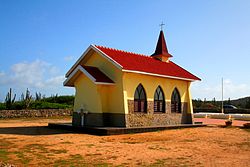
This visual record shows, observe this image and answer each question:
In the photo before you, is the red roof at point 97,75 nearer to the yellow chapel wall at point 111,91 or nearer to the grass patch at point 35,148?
the yellow chapel wall at point 111,91

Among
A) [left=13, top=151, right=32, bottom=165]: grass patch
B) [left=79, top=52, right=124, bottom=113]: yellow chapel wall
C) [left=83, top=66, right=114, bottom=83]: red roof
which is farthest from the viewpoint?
[left=79, top=52, right=124, bottom=113]: yellow chapel wall

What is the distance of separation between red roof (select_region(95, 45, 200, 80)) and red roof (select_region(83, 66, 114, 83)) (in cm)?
124

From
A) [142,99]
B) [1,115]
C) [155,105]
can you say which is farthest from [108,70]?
[1,115]

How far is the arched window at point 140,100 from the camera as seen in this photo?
19309mm

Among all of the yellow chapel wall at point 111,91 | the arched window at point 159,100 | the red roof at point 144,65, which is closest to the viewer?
the yellow chapel wall at point 111,91

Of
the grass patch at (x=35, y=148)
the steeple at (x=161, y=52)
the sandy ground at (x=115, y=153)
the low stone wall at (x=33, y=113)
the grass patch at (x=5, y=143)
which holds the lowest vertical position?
the sandy ground at (x=115, y=153)

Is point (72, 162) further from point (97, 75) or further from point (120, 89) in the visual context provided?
point (97, 75)

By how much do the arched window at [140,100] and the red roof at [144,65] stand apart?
1324 mm

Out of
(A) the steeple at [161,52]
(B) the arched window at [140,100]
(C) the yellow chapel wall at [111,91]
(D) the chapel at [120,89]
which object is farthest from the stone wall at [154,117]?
(A) the steeple at [161,52]

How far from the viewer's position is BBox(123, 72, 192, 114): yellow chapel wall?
18562 mm

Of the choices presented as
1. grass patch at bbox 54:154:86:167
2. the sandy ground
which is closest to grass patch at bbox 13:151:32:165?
the sandy ground

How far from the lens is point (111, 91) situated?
1902 centimetres

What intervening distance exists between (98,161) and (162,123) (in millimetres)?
12155

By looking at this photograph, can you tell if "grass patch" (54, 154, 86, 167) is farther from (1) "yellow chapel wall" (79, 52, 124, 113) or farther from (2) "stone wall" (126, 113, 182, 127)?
(1) "yellow chapel wall" (79, 52, 124, 113)
